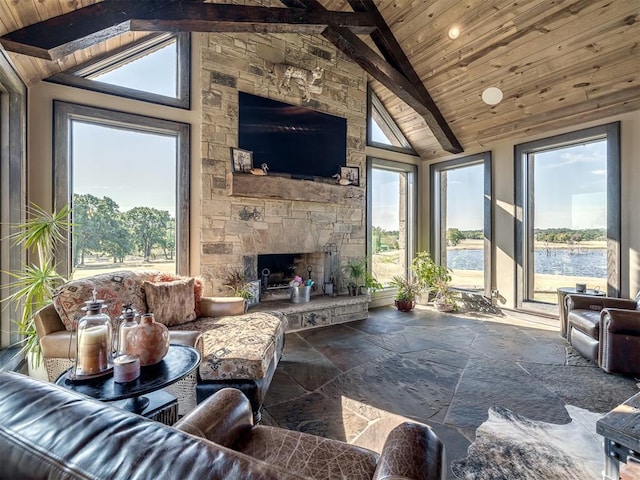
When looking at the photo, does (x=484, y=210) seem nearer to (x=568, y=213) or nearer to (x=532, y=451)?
(x=568, y=213)

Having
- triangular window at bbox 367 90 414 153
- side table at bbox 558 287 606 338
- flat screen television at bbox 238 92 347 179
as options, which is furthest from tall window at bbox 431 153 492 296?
flat screen television at bbox 238 92 347 179

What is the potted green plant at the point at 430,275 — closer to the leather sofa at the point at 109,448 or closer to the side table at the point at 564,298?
the side table at the point at 564,298

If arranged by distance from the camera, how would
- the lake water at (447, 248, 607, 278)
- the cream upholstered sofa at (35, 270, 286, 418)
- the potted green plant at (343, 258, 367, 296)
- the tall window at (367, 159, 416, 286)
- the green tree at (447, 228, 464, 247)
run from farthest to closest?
the green tree at (447, 228, 464, 247), the tall window at (367, 159, 416, 286), the potted green plant at (343, 258, 367, 296), the lake water at (447, 248, 607, 278), the cream upholstered sofa at (35, 270, 286, 418)

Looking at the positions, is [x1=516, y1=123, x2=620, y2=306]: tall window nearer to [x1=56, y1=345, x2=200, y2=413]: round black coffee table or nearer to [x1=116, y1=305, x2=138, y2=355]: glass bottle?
[x1=56, y1=345, x2=200, y2=413]: round black coffee table

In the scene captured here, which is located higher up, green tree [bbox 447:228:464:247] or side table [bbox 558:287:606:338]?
green tree [bbox 447:228:464:247]

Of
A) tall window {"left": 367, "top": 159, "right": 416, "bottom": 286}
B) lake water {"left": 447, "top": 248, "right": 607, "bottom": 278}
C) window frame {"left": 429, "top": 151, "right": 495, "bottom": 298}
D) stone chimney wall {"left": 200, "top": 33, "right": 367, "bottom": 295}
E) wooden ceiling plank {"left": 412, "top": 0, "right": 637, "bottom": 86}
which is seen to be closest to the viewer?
wooden ceiling plank {"left": 412, "top": 0, "right": 637, "bottom": 86}

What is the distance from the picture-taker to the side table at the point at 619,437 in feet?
4.33

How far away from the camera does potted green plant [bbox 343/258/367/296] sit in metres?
4.76

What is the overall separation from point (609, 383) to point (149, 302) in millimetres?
3929

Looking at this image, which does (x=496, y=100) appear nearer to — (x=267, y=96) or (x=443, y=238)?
(x=443, y=238)

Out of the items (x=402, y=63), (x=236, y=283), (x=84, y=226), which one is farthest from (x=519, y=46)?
(x=84, y=226)

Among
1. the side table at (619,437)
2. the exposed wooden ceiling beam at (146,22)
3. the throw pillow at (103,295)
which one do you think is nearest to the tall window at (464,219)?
the exposed wooden ceiling beam at (146,22)

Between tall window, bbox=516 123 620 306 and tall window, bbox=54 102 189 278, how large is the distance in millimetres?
4793

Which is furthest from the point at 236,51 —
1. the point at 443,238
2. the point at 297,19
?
the point at 443,238
